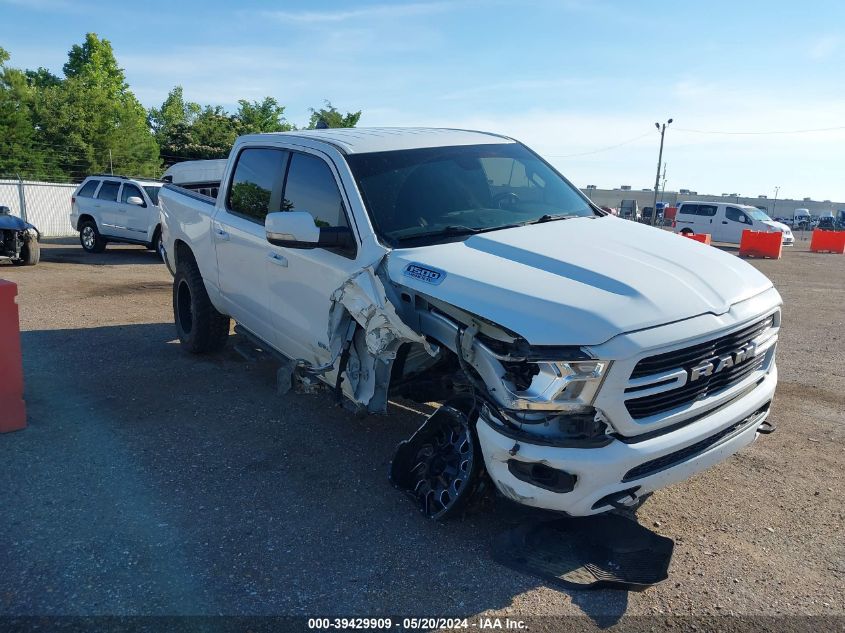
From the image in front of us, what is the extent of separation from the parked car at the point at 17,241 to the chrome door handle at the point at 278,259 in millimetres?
11250

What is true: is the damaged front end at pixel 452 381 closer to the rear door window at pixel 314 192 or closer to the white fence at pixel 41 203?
the rear door window at pixel 314 192

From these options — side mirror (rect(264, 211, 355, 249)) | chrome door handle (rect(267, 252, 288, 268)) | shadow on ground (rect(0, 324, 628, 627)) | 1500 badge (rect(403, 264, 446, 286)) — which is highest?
side mirror (rect(264, 211, 355, 249))

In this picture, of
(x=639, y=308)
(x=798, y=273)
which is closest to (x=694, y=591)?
(x=639, y=308)

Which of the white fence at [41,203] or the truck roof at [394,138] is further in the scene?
the white fence at [41,203]

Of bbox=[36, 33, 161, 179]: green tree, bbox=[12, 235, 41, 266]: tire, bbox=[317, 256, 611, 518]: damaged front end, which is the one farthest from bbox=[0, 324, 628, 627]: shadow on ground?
bbox=[36, 33, 161, 179]: green tree

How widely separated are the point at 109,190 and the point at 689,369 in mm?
16400

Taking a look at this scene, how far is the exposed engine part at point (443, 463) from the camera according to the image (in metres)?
3.55

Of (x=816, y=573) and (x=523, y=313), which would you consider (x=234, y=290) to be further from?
(x=816, y=573)

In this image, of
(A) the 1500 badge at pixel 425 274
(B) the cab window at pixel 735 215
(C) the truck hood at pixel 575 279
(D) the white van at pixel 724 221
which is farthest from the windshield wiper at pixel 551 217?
(B) the cab window at pixel 735 215

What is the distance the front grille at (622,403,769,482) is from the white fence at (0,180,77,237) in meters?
24.6

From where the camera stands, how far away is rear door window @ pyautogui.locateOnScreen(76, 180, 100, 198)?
1706 cm

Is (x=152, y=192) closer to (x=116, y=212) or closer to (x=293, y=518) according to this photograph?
(x=116, y=212)

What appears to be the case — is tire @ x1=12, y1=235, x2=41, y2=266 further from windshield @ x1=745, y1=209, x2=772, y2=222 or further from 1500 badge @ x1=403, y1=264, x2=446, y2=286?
windshield @ x1=745, y1=209, x2=772, y2=222

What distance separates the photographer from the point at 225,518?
152 inches
